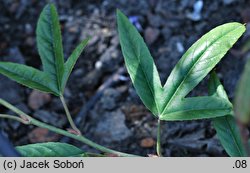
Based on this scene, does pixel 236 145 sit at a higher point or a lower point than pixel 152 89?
lower

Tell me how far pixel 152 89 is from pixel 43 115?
2.66 feet

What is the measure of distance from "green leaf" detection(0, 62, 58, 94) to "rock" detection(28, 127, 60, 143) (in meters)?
0.65

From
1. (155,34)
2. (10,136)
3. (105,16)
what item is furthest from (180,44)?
(10,136)

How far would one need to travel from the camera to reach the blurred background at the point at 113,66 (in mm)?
1649

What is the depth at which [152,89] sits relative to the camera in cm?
111

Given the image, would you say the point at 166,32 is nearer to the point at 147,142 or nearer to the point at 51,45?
the point at 147,142

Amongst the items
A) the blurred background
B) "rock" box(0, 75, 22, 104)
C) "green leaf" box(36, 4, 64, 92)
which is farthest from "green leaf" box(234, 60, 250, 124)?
"rock" box(0, 75, 22, 104)

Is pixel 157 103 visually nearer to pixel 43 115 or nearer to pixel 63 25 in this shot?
pixel 43 115

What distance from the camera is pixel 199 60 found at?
1.07 metres

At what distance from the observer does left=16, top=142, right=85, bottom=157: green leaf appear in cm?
100

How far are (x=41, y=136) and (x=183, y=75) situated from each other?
83 cm

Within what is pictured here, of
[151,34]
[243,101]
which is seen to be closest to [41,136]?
[151,34]

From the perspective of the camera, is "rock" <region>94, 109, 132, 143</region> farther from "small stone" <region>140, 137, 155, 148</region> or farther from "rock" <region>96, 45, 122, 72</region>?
"rock" <region>96, 45, 122, 72</region>
